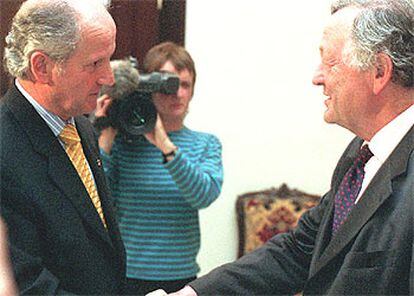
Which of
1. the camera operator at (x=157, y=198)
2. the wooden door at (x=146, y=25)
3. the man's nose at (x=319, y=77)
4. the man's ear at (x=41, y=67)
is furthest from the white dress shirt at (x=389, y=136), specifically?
the wooden door at (x=146, y=25)

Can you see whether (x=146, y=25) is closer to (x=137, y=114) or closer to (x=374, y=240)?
(x=137, y=114)

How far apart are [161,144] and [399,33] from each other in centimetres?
100

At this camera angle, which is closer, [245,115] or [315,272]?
[315,272]

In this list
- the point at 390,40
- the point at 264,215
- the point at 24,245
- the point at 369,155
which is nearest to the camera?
the point at 24,245

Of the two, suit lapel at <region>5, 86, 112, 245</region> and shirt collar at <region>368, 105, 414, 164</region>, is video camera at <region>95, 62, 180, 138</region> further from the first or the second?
shirt collar at <region>368, 105, 414, 164</region>

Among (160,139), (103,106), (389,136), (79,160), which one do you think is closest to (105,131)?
(103,106)

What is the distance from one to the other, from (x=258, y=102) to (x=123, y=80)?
1.20 meters

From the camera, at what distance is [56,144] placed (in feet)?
5.31

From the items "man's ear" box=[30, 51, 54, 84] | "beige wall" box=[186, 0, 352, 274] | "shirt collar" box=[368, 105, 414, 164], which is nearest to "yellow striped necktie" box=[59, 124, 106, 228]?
"man's ear" box=[30, 51, 54, 84]

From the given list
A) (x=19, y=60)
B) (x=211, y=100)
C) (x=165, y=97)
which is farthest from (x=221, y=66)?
(x=19, y=60)

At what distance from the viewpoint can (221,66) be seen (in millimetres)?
3412

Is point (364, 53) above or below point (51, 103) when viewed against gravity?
above

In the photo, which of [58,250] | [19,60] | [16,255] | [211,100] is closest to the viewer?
[16,255]

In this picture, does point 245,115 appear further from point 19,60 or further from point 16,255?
Result: point 16,255
